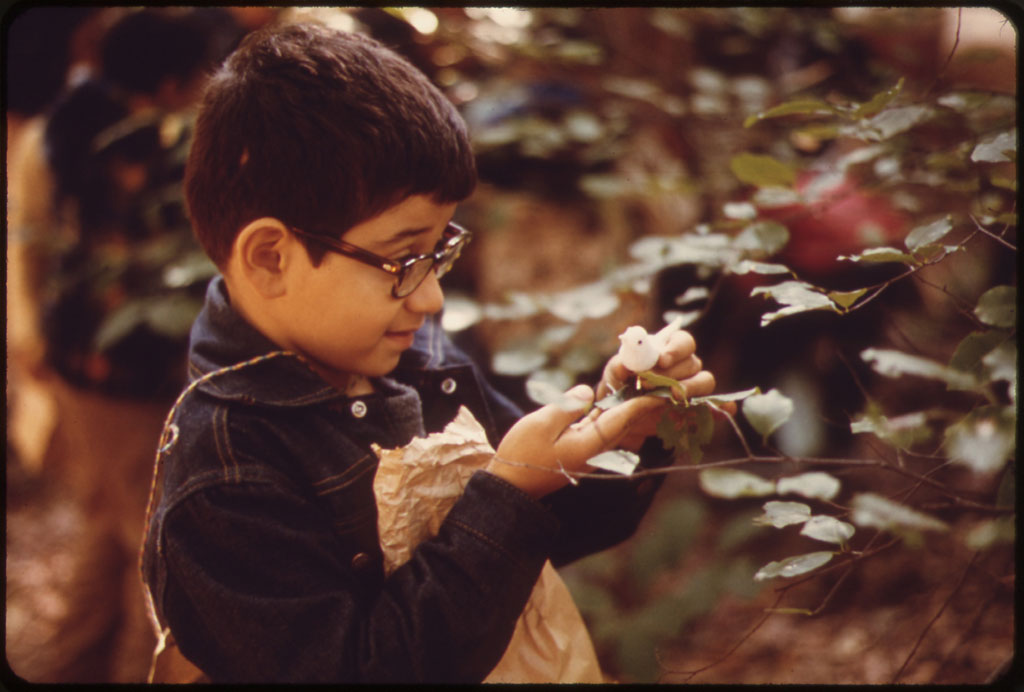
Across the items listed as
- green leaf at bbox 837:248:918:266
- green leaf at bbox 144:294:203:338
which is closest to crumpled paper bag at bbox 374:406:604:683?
green leaf at bbox 837:248:918:266

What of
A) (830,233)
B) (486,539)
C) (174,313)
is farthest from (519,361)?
(830,233)

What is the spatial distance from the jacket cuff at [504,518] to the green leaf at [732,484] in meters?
0.19

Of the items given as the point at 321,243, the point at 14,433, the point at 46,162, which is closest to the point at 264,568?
the point at 321,243

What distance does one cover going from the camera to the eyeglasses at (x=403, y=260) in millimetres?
1016

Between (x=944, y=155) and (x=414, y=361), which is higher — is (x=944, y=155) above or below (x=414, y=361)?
above

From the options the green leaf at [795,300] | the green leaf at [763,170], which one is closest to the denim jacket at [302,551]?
the green leaf at [795,300]

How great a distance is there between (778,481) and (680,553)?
1.49m

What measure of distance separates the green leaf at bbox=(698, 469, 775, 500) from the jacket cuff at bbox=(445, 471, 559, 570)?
0.62ft

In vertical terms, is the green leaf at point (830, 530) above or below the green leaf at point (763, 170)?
below

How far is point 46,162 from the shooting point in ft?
6.88

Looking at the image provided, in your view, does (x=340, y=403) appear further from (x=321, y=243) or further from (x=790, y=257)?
(x=790, y=257)

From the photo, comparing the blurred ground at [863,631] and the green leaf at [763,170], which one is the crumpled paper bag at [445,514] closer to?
the green leaf at [763,170]

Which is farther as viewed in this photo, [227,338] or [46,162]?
[46,162]

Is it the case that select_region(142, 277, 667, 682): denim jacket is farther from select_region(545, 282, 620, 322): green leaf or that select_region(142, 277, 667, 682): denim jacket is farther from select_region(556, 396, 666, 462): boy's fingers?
select_region(545, 282, 620, 322): green leaf
